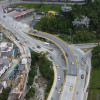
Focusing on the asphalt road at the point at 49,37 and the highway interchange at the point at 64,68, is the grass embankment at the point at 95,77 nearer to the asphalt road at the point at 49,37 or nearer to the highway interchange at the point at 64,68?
the highway interchange at the point at 64,68

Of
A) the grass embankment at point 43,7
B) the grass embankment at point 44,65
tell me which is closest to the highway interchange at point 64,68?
the grass embankment at point 44,65

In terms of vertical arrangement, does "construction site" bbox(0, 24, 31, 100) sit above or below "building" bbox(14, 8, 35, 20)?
below

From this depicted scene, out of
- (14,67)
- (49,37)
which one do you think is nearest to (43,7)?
(49,37)

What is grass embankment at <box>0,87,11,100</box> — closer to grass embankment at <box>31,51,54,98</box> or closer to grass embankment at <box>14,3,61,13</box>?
grass embankment at <box>31,51,54,98</box>

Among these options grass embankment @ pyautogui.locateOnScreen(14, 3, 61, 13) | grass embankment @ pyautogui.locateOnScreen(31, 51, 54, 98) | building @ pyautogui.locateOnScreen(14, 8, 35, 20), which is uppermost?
grass embankment @ pyautogui.locateOnScreen(14, 3, 61, 13)

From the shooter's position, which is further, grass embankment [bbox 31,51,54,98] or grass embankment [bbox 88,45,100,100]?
grass embankment [bbox 31,51,54,98]

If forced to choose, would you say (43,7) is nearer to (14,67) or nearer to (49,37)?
(49,37)

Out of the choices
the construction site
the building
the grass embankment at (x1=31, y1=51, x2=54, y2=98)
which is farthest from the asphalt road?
the building
